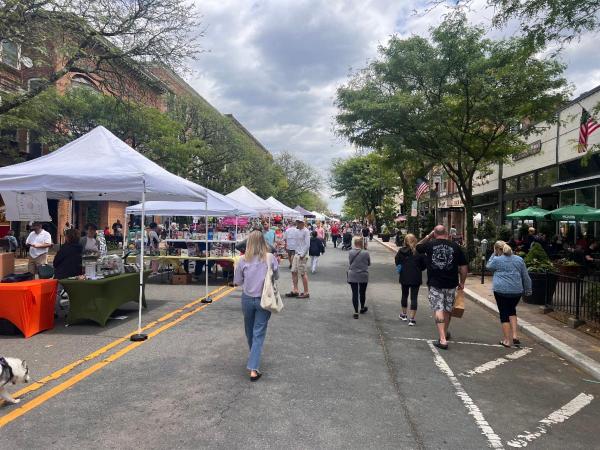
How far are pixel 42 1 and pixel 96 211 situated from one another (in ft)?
82.6

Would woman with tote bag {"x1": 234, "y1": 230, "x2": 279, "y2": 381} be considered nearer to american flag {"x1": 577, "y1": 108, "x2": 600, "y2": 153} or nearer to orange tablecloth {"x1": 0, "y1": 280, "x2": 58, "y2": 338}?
orange tablecloth {"x1": 0, "y1": 280, "x2": 58, "y2": 338}

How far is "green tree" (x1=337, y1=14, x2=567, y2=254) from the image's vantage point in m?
14.9

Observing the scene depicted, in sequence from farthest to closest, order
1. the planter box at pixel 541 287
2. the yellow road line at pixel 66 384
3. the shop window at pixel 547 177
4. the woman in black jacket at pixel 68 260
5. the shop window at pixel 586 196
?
1. the shop window at pixel 547 177
2. the shop window at pixel 586 196
3. the planter box at pixel 541 287
4. the woman in black jacket at pixel 68 260
5. the yellow road line at pixel 66 384

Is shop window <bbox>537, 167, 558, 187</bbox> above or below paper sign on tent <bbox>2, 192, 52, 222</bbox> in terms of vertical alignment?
above

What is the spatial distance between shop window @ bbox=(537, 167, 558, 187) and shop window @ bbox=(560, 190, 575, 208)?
764mm

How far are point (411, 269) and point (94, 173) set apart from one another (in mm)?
5831

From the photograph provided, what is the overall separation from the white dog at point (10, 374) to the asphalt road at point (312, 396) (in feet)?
0.39

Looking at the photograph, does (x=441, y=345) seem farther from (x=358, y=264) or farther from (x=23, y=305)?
(x=23, y=305)

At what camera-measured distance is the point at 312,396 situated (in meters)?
4.73

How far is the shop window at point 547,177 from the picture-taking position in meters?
20.4

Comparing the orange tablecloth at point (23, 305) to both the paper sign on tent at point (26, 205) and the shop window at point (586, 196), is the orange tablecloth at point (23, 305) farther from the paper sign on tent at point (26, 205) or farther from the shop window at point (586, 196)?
the shop window at point (586, 196)

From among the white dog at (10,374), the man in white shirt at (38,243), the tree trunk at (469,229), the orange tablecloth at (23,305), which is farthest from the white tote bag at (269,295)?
the tree trunk at (469,229)

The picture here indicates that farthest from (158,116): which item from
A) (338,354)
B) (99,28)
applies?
(338,354)

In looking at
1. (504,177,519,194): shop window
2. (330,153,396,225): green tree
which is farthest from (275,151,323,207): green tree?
Answer: (504,177,519,194): shop window
